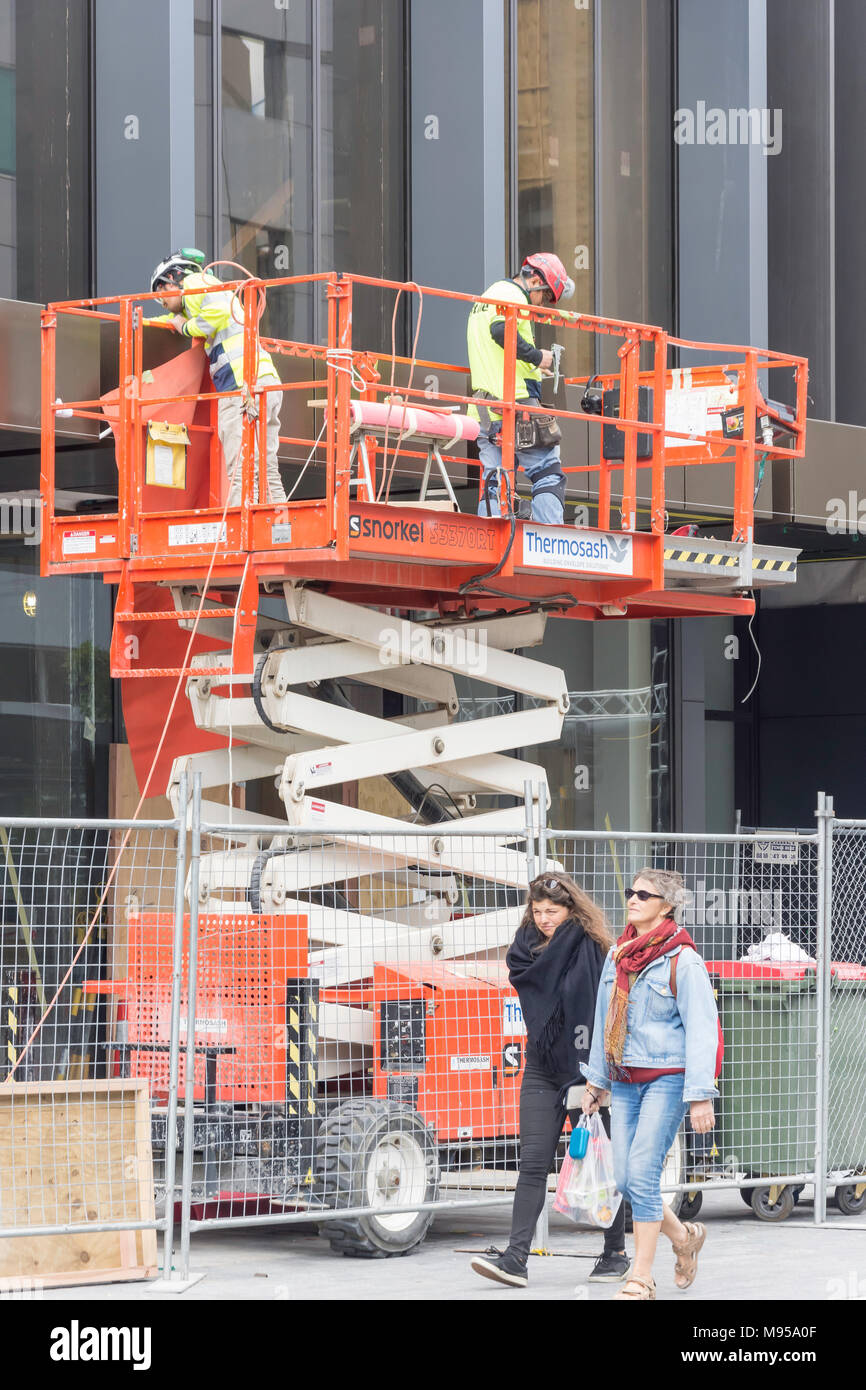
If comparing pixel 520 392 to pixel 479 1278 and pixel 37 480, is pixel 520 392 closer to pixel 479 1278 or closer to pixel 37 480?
pixel 37 480

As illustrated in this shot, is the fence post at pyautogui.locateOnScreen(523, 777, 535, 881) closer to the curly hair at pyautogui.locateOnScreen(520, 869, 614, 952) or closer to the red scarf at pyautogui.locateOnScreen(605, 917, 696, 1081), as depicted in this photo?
the curly hair at pyautogui.locateOnScreen(520, 869, 614, 952)

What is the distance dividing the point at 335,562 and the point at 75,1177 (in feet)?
10.6

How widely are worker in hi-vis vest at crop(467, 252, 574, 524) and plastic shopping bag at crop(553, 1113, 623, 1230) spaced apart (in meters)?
3.87

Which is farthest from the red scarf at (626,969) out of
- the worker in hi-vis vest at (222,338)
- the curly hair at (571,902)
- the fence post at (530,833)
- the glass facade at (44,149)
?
the glass facade at (44,149)

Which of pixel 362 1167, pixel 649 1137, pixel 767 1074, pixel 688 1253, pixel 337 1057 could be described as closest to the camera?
pixel 649 1137

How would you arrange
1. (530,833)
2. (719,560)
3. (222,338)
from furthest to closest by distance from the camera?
(719,560) < (222,338) < (530,833)

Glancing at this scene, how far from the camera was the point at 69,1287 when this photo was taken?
8.16 meters

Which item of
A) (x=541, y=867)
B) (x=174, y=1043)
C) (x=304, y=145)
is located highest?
(x=304, y=145)

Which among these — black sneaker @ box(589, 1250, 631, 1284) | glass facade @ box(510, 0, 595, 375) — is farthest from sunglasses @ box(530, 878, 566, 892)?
glass facade @ box(510, 0, 595, 375)

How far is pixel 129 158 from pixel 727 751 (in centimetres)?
1054

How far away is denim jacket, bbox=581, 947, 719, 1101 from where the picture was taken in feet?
24.8

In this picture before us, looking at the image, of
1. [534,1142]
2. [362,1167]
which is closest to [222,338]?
[362,1167]

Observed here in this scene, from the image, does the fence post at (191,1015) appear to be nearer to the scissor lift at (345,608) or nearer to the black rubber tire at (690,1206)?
the scissor lift at (345,608)

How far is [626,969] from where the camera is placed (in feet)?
25.5
